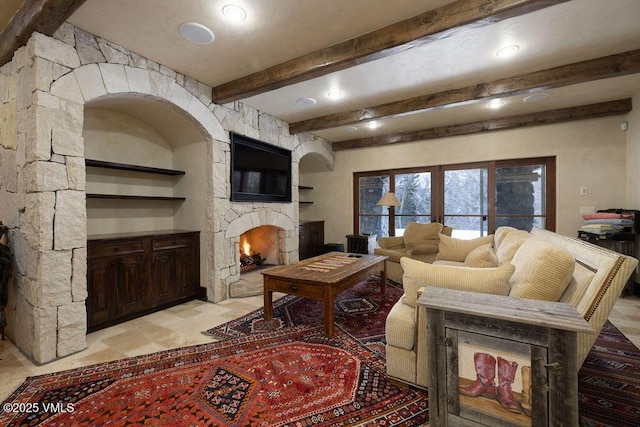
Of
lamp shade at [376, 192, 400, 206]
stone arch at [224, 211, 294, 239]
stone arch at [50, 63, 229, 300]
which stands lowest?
stone arch at [224, 211, 294, 239]

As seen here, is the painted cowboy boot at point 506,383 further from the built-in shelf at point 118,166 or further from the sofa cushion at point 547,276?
the built-in shelf at point 118,166

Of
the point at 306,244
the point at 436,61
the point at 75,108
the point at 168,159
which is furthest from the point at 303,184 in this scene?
the point at 75,108

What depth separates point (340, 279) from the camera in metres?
2.45

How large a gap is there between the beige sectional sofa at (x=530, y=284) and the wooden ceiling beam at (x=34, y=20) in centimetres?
282

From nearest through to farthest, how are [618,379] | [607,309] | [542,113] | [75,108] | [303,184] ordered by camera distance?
1. [607,309]
2. [618,379]
3. [75,108]
4. [542,113]
5. [303,184]

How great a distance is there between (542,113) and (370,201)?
3.19m

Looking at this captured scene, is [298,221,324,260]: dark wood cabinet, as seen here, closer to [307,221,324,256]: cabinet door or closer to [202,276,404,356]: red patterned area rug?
[307,221,324,256]: cabinet door

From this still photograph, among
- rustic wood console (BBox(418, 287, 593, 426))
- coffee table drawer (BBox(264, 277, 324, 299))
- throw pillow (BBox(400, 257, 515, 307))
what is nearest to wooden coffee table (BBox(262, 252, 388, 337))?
coffee table drawer (BBox(264, 277, 324, 299))

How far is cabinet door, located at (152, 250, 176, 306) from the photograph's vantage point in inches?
122

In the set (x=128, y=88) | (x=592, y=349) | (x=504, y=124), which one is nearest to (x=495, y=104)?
(x=504, y=124)

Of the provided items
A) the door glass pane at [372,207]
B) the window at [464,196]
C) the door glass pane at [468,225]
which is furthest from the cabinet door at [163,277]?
the door glass pane at [468,225]

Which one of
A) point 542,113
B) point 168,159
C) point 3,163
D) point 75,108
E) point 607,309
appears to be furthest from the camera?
point 542,113

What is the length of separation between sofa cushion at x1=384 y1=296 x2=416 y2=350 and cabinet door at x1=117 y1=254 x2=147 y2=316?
2.66 m

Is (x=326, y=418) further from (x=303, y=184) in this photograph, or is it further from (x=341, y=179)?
(x=303, y=184)
